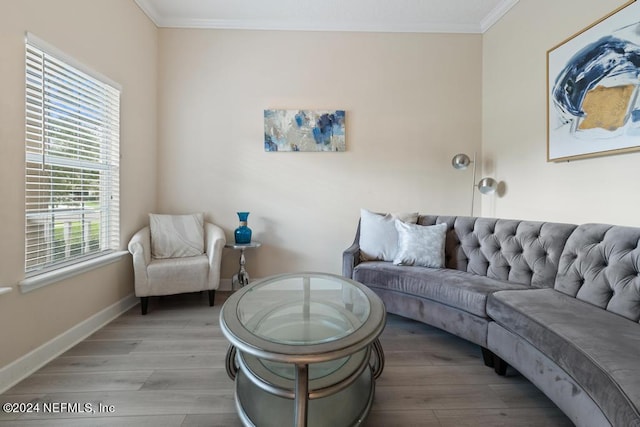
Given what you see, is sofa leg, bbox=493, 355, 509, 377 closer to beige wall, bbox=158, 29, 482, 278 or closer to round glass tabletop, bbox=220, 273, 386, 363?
round glass tabletop, bbox=220, 273, 386, 363

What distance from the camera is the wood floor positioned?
123 centimetres

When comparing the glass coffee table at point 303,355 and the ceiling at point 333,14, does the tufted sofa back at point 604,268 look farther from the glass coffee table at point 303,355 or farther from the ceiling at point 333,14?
the ceiling at point 333,14

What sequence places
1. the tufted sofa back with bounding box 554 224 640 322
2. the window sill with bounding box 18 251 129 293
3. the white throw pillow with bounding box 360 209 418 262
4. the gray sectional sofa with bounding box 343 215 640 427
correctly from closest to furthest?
the gray sectional sofa with bounding box 343 215 640 427 → the tufted sofa back with bounding box 554 224 640 322 → the window sill with bounding box 18 251 129 293 → the white throw pillow with bounding box 360 209 418 262

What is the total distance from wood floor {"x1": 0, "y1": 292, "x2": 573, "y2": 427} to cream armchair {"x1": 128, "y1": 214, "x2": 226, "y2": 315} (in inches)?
14.9

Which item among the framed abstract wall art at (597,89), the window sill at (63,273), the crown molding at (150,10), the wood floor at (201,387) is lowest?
the wood floor at (201,387)

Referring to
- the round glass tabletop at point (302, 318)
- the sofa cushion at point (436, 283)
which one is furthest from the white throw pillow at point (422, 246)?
the round glass tabletop at point (302, 318)

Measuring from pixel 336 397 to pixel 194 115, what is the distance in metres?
2.94

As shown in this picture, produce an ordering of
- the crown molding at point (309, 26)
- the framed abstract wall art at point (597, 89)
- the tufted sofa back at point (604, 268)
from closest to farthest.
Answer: the tufted sofa back at point (604, 268) → the framed abstract wall art at point (597, 89) → the crown molding at point (309, 26)

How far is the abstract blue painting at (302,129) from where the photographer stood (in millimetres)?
2865

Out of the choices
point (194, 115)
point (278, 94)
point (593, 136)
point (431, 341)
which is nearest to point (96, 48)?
point (194, 115)

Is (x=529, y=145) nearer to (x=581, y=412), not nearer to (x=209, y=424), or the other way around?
(x=581, y=412)

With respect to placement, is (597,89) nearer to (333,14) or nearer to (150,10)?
(333,14)

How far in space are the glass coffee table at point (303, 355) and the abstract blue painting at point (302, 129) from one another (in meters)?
1.81

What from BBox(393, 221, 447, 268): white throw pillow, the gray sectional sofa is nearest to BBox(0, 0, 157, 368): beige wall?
the gray sectional sofa
